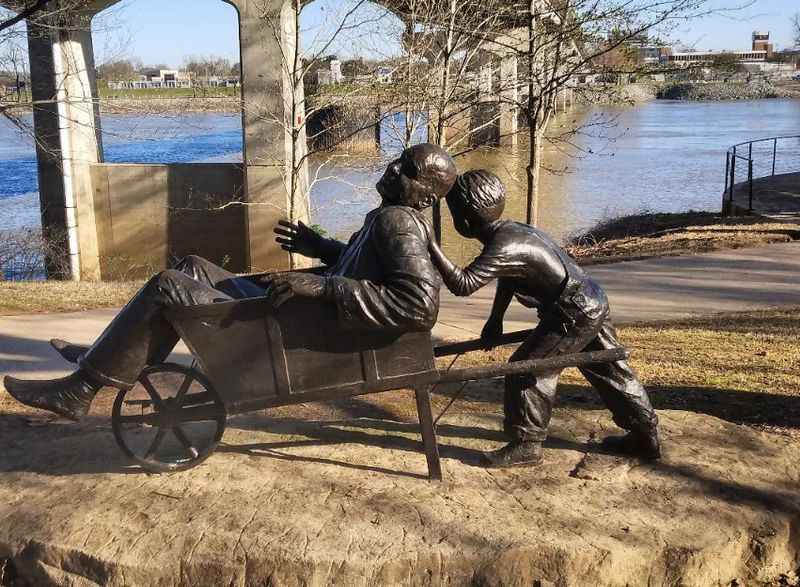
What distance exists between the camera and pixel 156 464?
401cm

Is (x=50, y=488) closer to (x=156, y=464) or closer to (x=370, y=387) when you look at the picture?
(x=156, y=464)

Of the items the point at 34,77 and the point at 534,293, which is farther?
the point at 34,77

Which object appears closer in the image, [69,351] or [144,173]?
[69,351]

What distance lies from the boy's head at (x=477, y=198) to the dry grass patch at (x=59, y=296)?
6.89 metres

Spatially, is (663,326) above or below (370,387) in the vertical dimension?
below

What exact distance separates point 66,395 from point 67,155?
12950 mm

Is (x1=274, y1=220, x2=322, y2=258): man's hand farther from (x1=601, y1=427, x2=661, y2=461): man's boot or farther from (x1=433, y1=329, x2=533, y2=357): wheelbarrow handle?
(x1=601, y1=427, x2=661, y2=461): man's boot

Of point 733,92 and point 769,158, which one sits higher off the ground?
point 733,92

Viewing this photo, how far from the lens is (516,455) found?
4109 millimetres

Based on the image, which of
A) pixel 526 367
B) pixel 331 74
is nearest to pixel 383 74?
pixel 331 74

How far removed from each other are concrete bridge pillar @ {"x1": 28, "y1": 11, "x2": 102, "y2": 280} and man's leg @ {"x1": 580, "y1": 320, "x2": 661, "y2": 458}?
12.7 m

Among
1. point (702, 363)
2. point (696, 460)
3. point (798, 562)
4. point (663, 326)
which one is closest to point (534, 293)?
point (696, 460)

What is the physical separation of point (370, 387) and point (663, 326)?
473 centimetres

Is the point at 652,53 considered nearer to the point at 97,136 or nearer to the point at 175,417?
the point at 97,136
